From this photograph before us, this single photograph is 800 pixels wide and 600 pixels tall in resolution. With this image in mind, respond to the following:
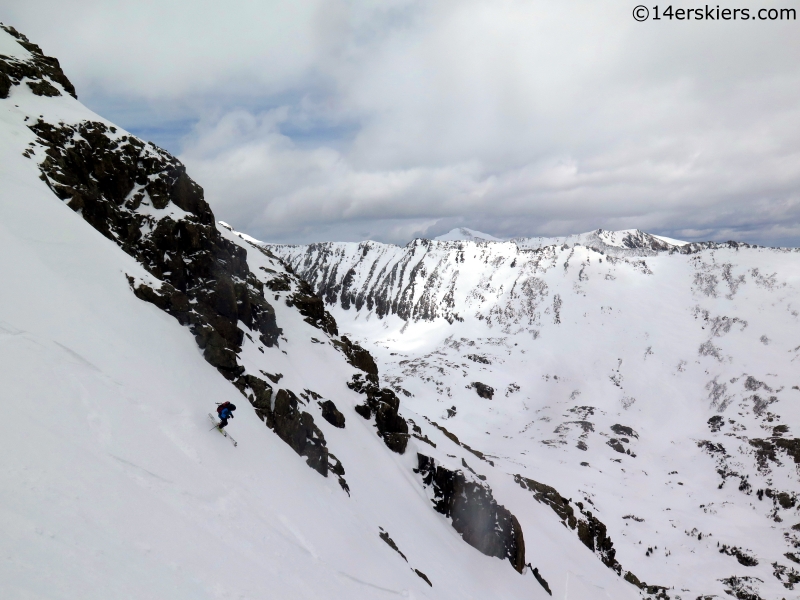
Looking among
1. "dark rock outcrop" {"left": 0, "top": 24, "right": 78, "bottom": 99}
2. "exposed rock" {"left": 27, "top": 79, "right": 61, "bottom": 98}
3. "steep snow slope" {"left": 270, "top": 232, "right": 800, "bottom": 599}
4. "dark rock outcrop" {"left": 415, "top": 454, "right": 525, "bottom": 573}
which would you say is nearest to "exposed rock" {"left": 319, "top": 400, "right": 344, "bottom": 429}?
"dark rock outcrop" {"left": 415, "top": 454, "right": 525, "bottom": 573}

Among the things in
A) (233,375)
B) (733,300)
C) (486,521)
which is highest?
(733,300)

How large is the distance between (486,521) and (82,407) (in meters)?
26.2

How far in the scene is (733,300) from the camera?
110000mm

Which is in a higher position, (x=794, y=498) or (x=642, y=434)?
(x=642, y=434)

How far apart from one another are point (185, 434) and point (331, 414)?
1450 centimetres

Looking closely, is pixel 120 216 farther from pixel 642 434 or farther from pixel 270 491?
pixel 642 434

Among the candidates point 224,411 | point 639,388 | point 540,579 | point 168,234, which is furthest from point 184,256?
point 639,388

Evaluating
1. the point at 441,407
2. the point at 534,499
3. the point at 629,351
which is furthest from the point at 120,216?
the point at 629,351

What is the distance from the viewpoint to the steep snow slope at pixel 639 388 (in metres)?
51.2

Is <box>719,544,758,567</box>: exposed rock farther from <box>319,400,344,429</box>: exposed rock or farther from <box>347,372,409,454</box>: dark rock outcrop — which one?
<box>319,400,344,429</box>: exposed rock

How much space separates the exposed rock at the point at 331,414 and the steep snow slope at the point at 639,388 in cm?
1777

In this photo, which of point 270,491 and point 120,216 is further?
point 120,216

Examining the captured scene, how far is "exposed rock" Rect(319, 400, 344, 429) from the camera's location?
93.0 feet

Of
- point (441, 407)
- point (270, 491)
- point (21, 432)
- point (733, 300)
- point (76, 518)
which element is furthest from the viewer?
point (733, 300)
